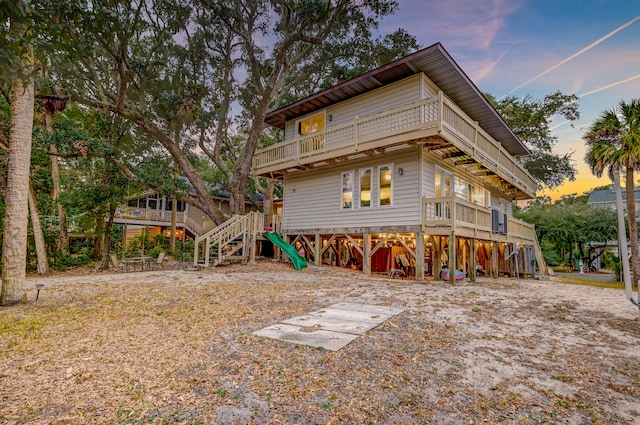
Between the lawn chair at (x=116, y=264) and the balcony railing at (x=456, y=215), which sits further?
the lawn chair at (x=116, y=264)

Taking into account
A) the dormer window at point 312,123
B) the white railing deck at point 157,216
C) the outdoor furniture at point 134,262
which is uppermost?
the dormer window at point 312,123

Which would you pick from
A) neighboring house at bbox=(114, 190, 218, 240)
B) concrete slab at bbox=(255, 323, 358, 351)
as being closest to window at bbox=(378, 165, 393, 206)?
concrete slab at bbox=(255, 323, 358, 351)

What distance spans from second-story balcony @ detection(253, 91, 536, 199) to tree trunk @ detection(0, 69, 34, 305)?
901cm

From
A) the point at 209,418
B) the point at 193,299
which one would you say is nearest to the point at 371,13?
the point at 193,299

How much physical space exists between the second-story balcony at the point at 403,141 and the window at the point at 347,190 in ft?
2.85

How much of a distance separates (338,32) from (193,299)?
16.1 meters

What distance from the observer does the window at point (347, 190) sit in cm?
1361

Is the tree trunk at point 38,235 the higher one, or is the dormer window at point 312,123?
the dormer window at point 312,123

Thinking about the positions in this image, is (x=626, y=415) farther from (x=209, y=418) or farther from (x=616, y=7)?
(x=616, y=7)

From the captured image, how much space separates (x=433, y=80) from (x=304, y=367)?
1228 cm

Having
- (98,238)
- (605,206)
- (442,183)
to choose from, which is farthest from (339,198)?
(605,206)


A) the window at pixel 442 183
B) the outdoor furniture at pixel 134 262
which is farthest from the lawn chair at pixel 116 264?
the window at pixel 442 183

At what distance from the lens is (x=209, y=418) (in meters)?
2.54

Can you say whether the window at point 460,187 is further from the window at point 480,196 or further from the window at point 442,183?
the window at point 480,196
